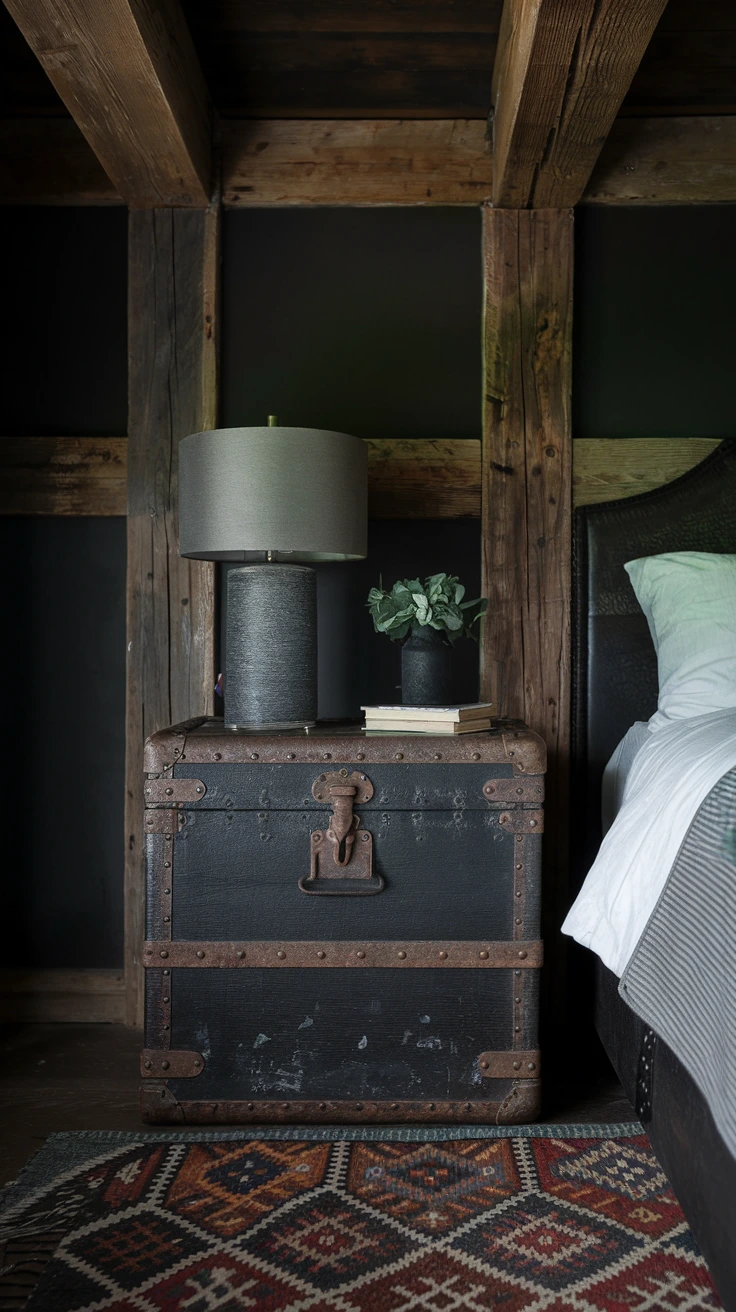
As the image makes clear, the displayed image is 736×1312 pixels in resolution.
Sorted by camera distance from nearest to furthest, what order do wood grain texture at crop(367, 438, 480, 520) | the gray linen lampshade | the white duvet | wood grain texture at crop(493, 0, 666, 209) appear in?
the white duvet
wood grain texture at crop(493, 0, 666, 209)
the gray linen lampshade
wood grain texture at crop(367, 438, 480, 520)

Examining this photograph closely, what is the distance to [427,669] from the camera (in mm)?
2332

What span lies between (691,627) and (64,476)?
68.7 inches

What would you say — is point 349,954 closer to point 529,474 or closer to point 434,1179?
point 434,1179

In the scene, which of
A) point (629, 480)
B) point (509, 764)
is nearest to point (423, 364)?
point (629, 480)

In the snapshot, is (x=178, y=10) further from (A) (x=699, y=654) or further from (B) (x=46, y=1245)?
(B) (x=46, y=1245)

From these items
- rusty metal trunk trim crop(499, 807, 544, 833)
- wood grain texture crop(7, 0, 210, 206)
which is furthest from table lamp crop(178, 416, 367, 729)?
wood grain texture crop(7, 0, 210, 206)

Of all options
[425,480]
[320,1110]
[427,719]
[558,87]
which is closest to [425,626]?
[427,719]

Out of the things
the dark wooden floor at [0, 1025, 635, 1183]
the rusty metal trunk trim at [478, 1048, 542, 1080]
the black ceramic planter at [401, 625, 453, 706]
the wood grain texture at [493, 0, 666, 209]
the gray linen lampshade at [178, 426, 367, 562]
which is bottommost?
the dark wooden floor at [0, 1025, 635, 1183]

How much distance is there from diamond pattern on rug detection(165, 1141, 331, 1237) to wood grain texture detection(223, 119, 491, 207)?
7.83 ft

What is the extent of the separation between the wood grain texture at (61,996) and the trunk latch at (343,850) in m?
1.02

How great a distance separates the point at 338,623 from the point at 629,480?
Answer: 0.90m

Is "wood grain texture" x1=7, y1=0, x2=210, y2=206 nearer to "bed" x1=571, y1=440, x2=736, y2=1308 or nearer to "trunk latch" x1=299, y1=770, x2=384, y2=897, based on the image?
"bed" x1=571, y1=440, x2=736, y2=1308

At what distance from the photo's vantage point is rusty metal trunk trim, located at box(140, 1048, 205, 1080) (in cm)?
201

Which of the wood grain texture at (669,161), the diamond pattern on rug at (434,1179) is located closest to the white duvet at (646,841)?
the diamond pattern on rug at (434,1179)
